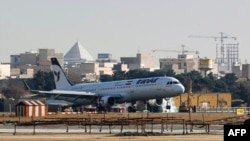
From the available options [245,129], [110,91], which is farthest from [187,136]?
[110,91]

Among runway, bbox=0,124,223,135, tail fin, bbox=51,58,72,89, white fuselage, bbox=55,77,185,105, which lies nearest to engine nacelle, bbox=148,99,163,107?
white fuselage, bbox=55,77,185,105

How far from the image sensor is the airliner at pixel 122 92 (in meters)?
129

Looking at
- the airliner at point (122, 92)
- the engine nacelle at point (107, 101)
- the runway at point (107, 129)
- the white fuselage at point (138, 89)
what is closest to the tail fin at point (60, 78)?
the airliner at point (122, 92)

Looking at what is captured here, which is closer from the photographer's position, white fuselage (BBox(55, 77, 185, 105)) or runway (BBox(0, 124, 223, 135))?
runway (BBox(0, 124, 223, 135))

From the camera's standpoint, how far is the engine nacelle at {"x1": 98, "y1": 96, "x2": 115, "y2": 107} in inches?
5335

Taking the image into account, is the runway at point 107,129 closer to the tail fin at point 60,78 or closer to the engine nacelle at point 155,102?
the engine nacelle at point 155,102

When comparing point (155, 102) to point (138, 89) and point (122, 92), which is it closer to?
point (122, 92)

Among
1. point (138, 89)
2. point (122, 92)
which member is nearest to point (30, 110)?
point (138, 89)

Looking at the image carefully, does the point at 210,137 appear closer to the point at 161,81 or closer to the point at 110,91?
the point at 161,81

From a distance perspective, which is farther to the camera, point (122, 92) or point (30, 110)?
point (122, 92)

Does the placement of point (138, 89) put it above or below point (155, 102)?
above

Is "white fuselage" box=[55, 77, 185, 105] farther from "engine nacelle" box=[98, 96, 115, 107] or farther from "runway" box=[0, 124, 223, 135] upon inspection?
"runway" box=[0, 124, 223, 135]

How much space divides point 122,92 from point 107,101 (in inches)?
97.4

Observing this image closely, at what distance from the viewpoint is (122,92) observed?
134750mm
